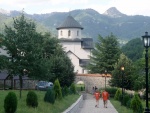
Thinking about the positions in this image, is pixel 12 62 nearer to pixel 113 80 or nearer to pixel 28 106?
pixel 28 106

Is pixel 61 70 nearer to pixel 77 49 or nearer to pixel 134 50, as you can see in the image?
pixel 77 49

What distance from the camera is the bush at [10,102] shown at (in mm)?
14391

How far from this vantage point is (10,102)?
47.4ft

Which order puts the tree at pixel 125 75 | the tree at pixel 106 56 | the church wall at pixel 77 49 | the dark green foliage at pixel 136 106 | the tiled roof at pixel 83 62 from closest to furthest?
the dark green foliage at pixel 136 106 → the tree at pixel 125 75 → the tree at pixel 106 56 → the tiled roof at pixel 83 62 → the church wall at pixel 77 49

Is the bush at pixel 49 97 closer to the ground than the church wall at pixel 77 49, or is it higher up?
closer to the ground

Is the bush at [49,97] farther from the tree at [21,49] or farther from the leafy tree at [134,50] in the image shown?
the leafy tree at [134,50]

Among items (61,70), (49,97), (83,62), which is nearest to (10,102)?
(49,97)

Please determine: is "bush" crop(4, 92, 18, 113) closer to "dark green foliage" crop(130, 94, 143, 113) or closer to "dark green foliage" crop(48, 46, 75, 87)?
"dark green foliage" crop(130, 94, 143, 113)

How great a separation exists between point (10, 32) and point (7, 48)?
103 centimetres

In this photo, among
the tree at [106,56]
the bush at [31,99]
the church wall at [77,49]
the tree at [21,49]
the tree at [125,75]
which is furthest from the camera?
the church wall at [77,49]

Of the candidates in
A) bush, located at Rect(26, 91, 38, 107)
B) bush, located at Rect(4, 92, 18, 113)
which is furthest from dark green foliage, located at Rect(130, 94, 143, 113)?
bush, located at Rect(4, 92, 18, 113)

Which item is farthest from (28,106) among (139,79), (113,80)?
(113,80)

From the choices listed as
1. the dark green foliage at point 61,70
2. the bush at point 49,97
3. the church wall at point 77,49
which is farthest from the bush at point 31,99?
the church wall at point 77,49

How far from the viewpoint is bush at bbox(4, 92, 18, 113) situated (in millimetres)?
14391
